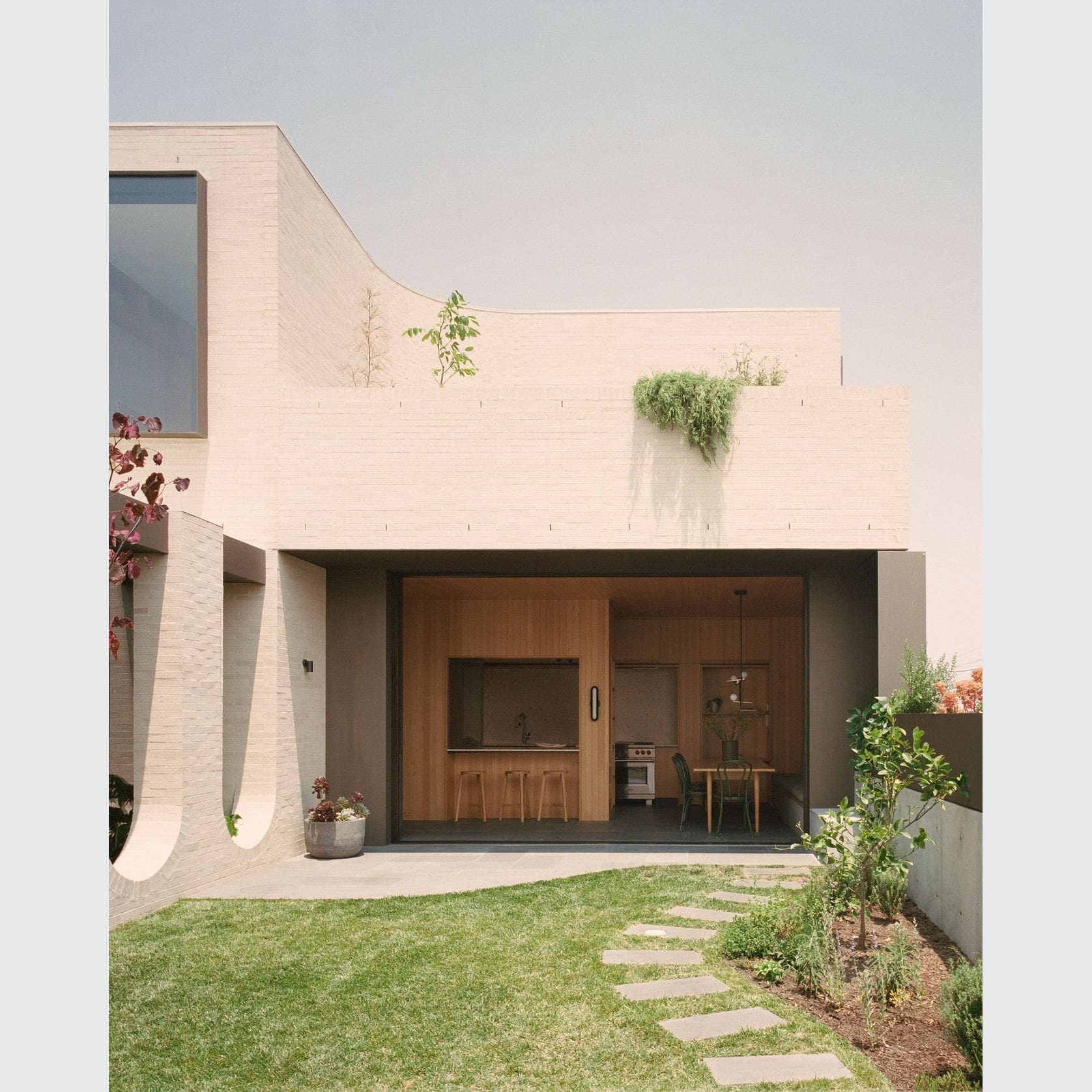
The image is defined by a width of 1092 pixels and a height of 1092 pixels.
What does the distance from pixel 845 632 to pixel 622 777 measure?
688cm

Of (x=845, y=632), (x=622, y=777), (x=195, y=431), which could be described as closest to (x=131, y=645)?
(x=195, y=431)

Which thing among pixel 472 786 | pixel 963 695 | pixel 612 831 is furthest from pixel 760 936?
pixel 472 786

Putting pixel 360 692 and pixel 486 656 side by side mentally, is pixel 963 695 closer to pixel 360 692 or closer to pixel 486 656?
pixel 360 692

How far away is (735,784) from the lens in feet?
41.5

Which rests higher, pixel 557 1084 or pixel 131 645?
pixel 131 645

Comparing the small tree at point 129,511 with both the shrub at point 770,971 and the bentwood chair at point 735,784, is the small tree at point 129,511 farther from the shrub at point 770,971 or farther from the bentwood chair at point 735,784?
the bentwood chair at point 735,784

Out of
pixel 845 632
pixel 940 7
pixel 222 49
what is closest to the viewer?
pixel 940 7

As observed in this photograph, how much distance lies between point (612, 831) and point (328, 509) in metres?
5.01

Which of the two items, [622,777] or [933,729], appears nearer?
[933,729]

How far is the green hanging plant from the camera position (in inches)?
383

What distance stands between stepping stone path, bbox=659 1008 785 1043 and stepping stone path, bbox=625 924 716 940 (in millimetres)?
1618

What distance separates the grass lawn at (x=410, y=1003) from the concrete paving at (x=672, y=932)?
0.33 feet

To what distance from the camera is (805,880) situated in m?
8.32

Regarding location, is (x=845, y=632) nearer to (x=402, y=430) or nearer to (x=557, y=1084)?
(x=402, y=430)
